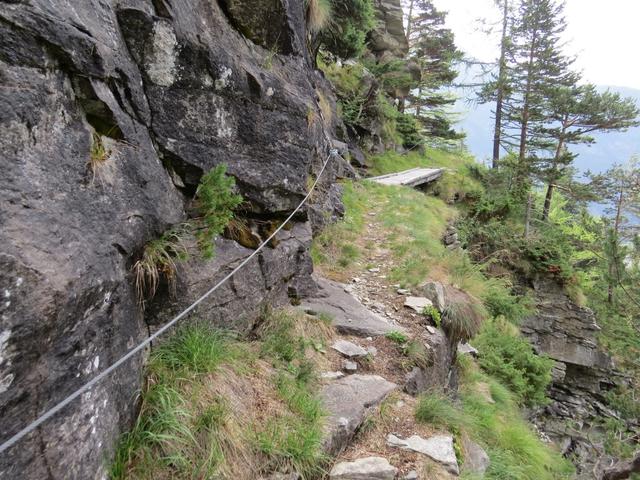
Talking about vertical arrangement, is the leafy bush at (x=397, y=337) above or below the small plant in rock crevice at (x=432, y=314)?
above

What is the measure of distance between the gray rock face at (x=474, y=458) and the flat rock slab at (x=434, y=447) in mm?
378

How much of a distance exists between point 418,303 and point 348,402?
2.80m

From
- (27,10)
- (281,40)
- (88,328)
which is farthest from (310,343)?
(281,40)

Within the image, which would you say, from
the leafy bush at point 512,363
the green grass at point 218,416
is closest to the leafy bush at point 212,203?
the green grass at point 218,416

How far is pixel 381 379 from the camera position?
444 centimetres

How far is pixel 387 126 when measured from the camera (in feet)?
62.2

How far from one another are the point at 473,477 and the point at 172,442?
8.69ft

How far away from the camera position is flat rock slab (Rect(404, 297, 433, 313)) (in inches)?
239

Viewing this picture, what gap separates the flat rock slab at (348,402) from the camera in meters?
3.31

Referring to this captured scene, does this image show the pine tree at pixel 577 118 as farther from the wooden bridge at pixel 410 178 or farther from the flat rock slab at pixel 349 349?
the flat rock slab at pixel 349 349

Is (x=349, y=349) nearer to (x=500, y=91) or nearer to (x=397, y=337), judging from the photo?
(x=397, y=337)

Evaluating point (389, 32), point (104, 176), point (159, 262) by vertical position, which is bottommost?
point (159, 262)

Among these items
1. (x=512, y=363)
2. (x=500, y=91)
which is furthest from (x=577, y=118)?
(x=512, y=363)

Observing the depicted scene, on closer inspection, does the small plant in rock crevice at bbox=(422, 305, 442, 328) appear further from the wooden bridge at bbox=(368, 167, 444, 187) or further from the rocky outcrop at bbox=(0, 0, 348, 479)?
the wooden bridge at bbox=(368, 167, 444, 187)
